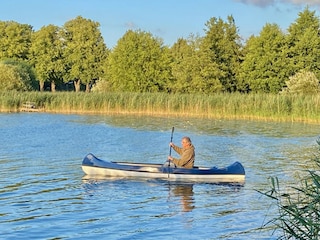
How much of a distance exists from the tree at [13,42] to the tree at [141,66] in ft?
68.3

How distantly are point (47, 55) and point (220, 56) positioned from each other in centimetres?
2615

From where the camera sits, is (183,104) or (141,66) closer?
(183,104)

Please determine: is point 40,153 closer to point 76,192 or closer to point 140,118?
point 76,192

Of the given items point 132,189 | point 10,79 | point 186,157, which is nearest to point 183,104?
point 10,79

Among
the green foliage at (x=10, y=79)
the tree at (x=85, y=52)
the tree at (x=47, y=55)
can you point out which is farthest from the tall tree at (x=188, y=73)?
the tree at (x=47, y=55)

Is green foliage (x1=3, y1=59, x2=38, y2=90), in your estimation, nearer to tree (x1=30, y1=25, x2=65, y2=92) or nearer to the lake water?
tree (x1=30, y1=25, x2=65, y2=92)

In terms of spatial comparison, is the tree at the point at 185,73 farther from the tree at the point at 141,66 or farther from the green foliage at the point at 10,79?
the green foliage at the point at 10,79

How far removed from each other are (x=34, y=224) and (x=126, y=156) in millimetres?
9967

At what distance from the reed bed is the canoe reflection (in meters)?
19.4

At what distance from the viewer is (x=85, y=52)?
69.0 m

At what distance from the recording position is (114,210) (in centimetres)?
1158

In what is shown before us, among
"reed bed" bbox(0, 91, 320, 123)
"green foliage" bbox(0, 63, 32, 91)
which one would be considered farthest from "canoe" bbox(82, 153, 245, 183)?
"green foliage" bbox(0, 63, 32, 91)

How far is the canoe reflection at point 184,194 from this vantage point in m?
12.2

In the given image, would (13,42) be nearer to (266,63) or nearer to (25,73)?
(25,73)
